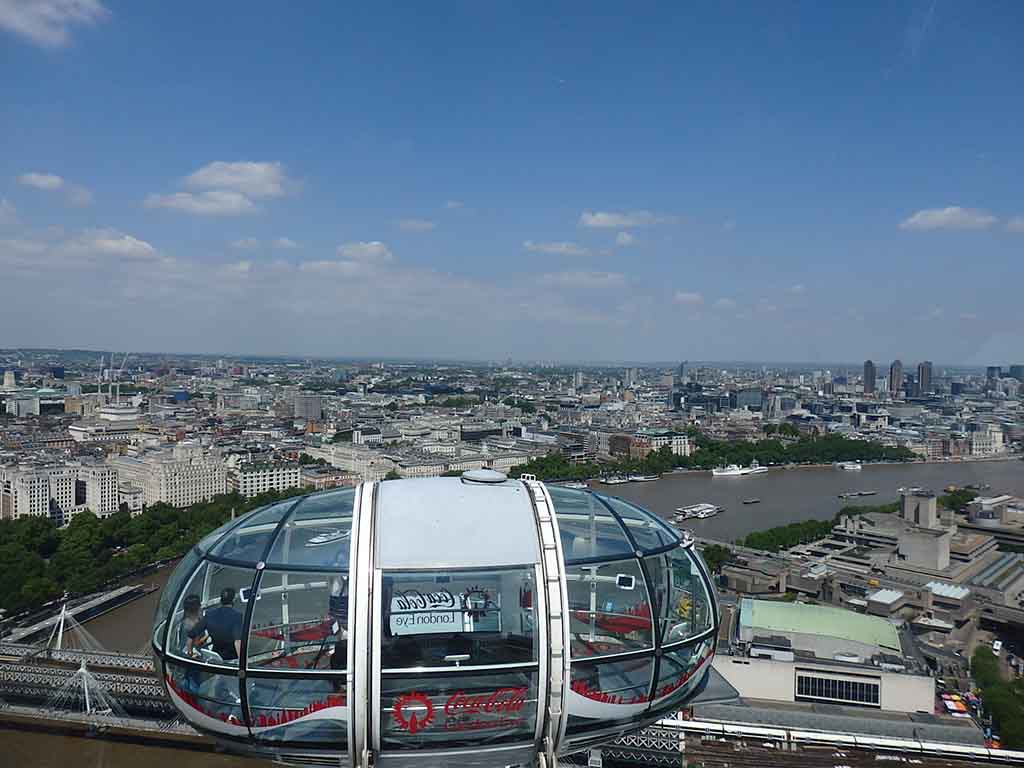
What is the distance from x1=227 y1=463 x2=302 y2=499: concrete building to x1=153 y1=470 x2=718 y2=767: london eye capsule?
15113mm

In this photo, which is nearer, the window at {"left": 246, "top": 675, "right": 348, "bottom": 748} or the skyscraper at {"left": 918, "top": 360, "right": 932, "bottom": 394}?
the window at {"left": 246, "top": 675, "right": 348, "bottom": 748}

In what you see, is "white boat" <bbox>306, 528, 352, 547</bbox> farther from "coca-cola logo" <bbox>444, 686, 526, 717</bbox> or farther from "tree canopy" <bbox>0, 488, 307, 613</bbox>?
"tree canopy" <bbox>0, 488, 307, 613</bbox>

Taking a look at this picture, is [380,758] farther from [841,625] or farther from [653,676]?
[841,625]

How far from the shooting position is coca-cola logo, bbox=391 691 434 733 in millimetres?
1240

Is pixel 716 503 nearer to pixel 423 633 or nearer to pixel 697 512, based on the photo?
pixel 697 512

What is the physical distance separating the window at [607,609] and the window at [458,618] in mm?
82

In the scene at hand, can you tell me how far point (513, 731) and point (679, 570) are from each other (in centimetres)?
42

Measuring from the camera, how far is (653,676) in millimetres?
1374

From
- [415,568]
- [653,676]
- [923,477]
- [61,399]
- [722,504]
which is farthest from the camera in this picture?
[61,399]

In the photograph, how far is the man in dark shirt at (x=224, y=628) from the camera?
4.25 ft

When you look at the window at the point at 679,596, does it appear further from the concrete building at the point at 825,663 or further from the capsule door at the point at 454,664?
the concrete building at the point at 825,663

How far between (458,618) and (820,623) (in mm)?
6000

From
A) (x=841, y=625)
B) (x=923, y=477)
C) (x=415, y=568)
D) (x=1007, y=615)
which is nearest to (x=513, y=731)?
(x=415, y=568)

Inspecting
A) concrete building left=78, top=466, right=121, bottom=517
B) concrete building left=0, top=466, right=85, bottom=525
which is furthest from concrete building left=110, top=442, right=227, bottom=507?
concrete building left=0, top=466, right=85, bottom=525
